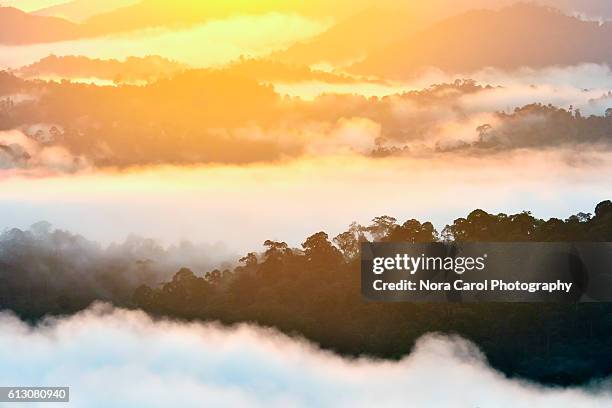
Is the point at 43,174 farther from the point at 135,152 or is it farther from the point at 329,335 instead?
the point at 329,335

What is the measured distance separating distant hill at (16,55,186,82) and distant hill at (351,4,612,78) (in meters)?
17.6

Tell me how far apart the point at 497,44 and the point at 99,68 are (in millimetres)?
36053

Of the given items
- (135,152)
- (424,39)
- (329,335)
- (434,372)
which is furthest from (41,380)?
(424,39)

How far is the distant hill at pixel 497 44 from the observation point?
95.1m

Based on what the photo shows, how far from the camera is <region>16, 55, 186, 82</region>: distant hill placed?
85125 mm

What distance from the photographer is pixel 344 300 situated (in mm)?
44500

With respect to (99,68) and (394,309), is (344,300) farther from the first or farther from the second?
(99,68)

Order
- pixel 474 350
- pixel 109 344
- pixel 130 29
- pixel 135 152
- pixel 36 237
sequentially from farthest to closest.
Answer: pixel 130 29, pixel 135 152, pixel 36 237, pixel 109 344, pixel 474 350

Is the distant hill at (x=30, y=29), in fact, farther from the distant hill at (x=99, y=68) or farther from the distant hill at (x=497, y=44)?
the distant hill at (x=497, y=44)

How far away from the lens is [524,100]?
81.9 meters

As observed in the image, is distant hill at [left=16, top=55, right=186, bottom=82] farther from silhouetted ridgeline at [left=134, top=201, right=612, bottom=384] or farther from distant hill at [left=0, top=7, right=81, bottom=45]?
silhouetted ridgeline at [left=134, top=201, right=612, bottom=384]

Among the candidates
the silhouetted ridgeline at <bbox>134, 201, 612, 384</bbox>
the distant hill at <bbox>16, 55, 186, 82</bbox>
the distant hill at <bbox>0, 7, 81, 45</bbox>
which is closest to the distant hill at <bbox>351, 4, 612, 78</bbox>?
the distant hill at <bbox>16, 55, 186, 82</bbox>

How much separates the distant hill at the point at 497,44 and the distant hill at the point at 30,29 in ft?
79.4

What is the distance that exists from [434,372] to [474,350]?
1.73 m
